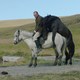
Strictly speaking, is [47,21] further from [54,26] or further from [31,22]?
[31,22]

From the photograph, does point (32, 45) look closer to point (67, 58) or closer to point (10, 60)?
point (67, 58)

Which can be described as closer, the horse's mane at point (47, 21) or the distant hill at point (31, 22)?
the horse's mane at point (47, 21)

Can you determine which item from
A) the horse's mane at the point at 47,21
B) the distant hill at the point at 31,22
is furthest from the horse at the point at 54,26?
the distant hill at the point at 31,22

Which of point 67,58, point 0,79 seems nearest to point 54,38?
point 67,58

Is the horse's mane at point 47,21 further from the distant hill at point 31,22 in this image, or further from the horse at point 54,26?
the distant hill at point 31,22

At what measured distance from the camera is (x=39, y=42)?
23859mm

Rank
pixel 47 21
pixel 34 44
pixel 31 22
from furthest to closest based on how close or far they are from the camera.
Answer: pixel 31 22 < pixel 47 21 < pixel 34 44

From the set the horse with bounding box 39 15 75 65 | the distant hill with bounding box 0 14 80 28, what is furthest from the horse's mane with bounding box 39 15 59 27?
the distant hill with bounding box 0 14 80 28

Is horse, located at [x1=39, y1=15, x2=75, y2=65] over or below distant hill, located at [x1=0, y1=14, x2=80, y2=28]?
over

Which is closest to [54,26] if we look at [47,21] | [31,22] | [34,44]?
[47,21]

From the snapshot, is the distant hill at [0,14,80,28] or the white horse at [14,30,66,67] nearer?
the white horse at [14,30,66,67]

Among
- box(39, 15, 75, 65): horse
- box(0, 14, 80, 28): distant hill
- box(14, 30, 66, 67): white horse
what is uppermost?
box(39, 15, 75, 65): horse

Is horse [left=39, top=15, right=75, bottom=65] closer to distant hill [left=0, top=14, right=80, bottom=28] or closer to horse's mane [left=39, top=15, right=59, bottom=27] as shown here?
horse's mane [left=39, top=15, right=59, bottom=27]

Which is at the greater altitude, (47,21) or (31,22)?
(47,21)
